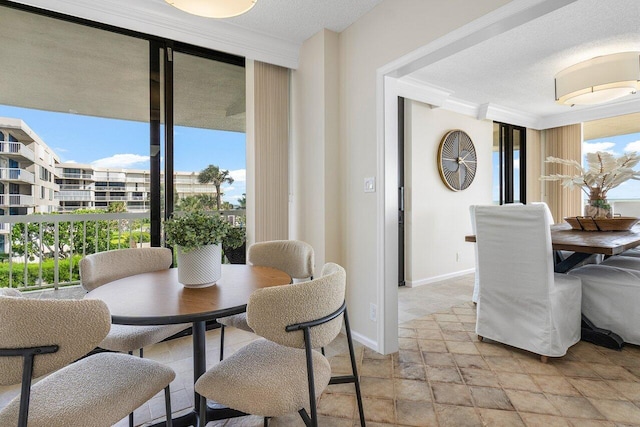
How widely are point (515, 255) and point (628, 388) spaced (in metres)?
0.92

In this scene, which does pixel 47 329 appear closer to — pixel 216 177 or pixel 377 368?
pixel 377 368

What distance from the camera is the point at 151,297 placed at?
133cm

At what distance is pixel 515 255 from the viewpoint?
2361 mm

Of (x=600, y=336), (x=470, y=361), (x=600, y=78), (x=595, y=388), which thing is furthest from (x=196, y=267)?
(x=600, y=78)

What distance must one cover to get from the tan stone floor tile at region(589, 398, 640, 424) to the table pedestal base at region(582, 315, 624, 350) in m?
0.81

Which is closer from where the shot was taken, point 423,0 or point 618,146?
point 423,0

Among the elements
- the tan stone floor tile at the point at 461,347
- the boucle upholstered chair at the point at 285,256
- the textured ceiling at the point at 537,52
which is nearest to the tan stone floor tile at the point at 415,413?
the tan stone floor tile at the point at 461,347

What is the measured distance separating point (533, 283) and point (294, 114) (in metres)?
2.35

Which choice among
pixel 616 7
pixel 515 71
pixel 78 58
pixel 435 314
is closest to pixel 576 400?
pixel 435 314

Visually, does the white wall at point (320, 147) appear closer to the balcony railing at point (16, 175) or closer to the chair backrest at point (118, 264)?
the chair backrest at point (118, 264)

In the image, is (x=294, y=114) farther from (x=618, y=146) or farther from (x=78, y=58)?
(x=618, y=146)

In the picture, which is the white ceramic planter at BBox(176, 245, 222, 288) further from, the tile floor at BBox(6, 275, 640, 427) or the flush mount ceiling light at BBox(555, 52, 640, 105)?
the flush mount ceiling light at BBox(555, 52, 640, 105)

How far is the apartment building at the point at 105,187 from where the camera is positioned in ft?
8.02

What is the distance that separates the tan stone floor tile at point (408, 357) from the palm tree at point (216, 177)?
1.94 m
